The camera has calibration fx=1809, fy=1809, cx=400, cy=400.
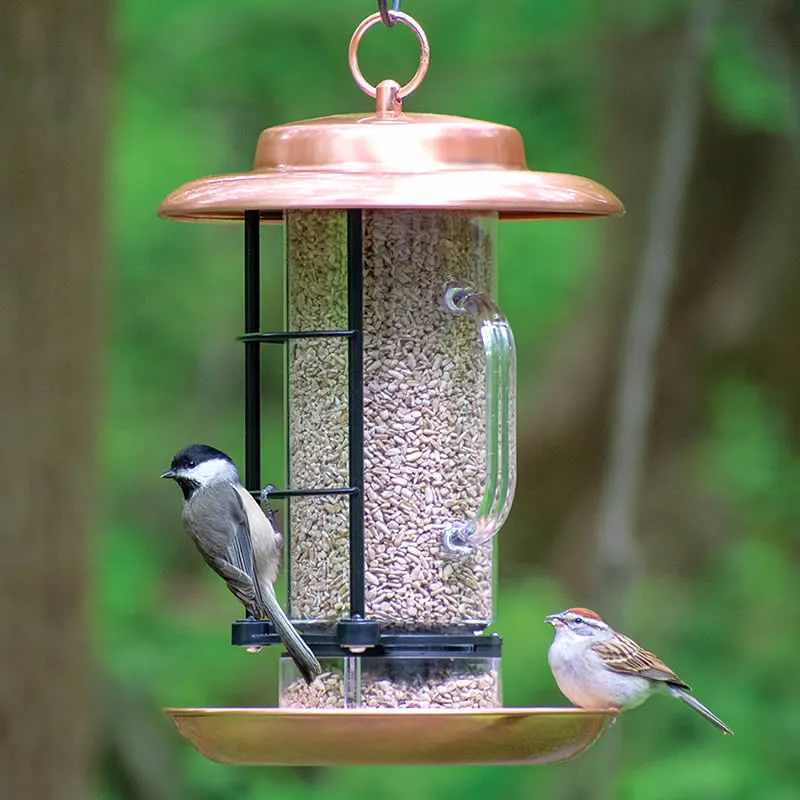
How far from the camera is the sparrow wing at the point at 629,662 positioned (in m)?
5.66

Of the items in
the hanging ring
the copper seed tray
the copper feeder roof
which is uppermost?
the hanging ring

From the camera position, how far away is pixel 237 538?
517cm

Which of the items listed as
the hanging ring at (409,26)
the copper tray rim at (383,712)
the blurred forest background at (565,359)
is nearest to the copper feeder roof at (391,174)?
the hanging ring at (409,26)

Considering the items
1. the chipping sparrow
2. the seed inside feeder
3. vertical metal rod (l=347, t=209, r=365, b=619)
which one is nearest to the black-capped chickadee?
the seed inside feeder

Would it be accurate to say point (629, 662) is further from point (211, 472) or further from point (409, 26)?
point (409, 26)

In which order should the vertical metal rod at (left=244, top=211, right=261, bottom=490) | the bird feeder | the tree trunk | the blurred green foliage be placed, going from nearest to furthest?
the bird feeder → the vertical metal rod at (left=244, top=211, right=261, bottom=490) → the tree trunk → the blurred green foliage

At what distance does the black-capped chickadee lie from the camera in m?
5.06

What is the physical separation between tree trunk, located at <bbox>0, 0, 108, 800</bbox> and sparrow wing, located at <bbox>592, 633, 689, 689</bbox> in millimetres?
2774

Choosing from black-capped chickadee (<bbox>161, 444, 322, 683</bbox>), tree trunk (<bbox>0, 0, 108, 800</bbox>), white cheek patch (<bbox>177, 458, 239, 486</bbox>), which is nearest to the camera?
black-capped chickadee (<bbox>161, 444, 322, 683</bbox>)

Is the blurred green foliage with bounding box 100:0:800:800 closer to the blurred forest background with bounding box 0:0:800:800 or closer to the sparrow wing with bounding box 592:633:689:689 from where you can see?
the blurred forest background with bounding box 0:0:800:800

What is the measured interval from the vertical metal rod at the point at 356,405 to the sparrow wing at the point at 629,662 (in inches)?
41.8

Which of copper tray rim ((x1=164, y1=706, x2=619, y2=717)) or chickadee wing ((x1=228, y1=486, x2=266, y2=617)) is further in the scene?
chickadee wing ((x1=228, y1=486, x2=266, y2=617))

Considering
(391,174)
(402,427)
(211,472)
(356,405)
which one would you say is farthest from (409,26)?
(211,472)

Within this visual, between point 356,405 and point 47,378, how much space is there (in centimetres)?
292
